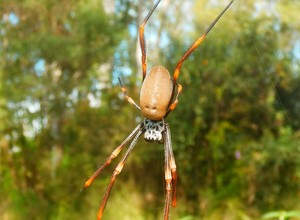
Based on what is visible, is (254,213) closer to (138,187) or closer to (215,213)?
(215,213)

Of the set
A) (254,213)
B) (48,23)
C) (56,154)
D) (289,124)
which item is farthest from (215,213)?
(48,23)

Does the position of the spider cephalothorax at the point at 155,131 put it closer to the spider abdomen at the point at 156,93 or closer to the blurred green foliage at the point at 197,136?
the spider abdomen at the point at 156,93

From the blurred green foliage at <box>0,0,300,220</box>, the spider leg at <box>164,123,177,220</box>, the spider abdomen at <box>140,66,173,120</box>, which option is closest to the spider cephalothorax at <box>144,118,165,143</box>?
the spider leg at <box>164,123,177,220</box>

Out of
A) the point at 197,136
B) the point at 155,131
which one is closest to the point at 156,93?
the point at 155,131

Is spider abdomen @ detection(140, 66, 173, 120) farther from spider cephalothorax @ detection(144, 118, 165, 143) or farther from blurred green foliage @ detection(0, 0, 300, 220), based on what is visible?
blurred green foliage @ detection(0, 0, 300, 220)

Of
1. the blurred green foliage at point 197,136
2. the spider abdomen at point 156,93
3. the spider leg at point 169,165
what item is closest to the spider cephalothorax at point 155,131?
the spider leg at point 169,165

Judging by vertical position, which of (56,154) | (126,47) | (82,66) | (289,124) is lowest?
(289,124)
